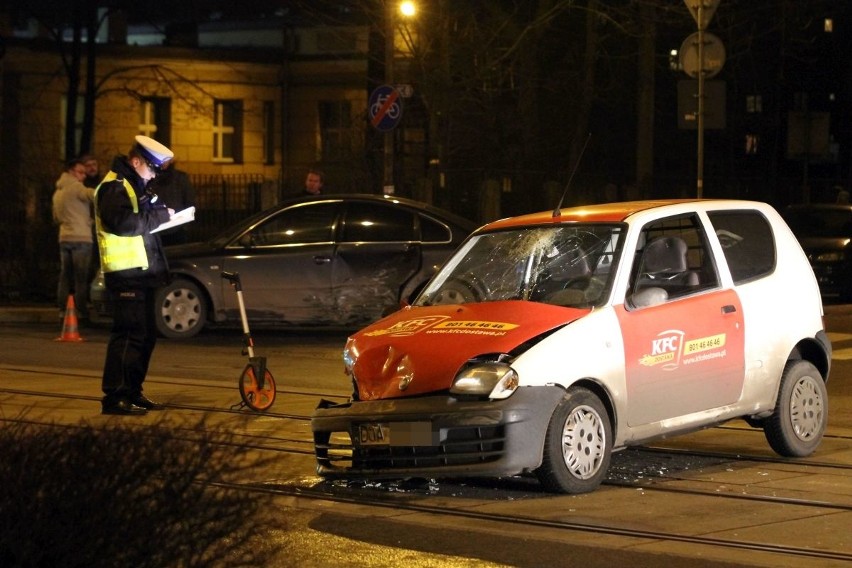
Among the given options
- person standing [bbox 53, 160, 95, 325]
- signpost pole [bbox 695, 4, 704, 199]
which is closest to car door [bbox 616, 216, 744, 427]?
signpost pole [bbox 695, 4, 704, 199]

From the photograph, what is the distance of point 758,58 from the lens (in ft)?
170

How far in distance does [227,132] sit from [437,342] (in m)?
37.4

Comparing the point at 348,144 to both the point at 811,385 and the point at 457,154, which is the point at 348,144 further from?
the point at 811,385

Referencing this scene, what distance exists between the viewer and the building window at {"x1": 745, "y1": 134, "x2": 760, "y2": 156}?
53.0m

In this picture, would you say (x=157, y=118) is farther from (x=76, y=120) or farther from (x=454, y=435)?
(x=454, y=435)

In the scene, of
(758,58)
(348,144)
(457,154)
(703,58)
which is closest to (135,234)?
(703,58)

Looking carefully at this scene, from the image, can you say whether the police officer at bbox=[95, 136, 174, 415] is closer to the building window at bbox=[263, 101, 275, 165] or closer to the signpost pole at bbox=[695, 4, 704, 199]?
the signpost pole at bbox=[695, 4, 704, 199]

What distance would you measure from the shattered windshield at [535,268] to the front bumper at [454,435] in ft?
2.96

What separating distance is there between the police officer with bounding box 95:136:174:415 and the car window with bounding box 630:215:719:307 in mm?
3896

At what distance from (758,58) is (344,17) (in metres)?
15.2

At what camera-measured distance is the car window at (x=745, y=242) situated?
372 inches

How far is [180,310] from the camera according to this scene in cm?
1677

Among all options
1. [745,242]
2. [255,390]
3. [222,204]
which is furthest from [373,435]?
[222,204]

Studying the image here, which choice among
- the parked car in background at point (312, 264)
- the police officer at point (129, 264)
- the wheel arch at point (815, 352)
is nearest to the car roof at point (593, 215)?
the wheel arch at point (815, 352)
